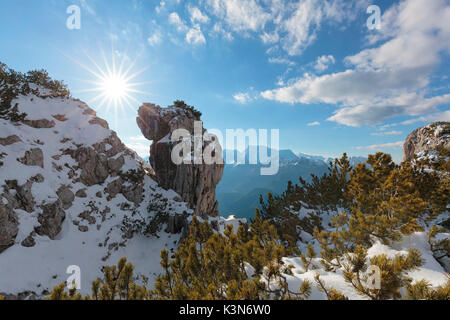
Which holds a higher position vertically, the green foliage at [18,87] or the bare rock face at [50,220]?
the green foliage at [18,87]

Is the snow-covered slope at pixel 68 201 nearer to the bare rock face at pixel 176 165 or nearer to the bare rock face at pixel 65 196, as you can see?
the bare rock face at pixel 65 196

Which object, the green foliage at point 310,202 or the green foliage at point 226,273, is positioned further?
the green foliage at point 310,202

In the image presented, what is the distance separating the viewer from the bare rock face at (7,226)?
40.2 feet

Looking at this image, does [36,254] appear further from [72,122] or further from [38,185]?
[72,122]

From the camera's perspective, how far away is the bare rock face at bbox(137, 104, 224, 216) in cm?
2709

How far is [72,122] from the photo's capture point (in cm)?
2491

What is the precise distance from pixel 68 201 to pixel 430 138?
60.7 m

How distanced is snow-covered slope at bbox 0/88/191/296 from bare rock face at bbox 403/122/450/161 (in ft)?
142

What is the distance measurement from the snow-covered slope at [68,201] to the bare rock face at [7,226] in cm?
5

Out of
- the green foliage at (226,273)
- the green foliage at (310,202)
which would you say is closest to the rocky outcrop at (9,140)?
the green foliage at (226,273)

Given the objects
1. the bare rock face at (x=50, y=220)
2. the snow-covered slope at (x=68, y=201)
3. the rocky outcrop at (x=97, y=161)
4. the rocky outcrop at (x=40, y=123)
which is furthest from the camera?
the rocky outcrop at (x=97, y=161)

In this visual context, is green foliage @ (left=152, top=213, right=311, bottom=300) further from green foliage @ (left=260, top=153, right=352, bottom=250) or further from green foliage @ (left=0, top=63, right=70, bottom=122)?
green foliage @ (left=0, top=63, right=70, bottom=122)

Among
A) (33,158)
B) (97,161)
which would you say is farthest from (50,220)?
(97,161)

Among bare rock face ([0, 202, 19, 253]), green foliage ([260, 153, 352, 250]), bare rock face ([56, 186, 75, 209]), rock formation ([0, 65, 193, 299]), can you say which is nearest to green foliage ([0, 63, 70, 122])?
rock formation ([0, 65, 193, 299])
